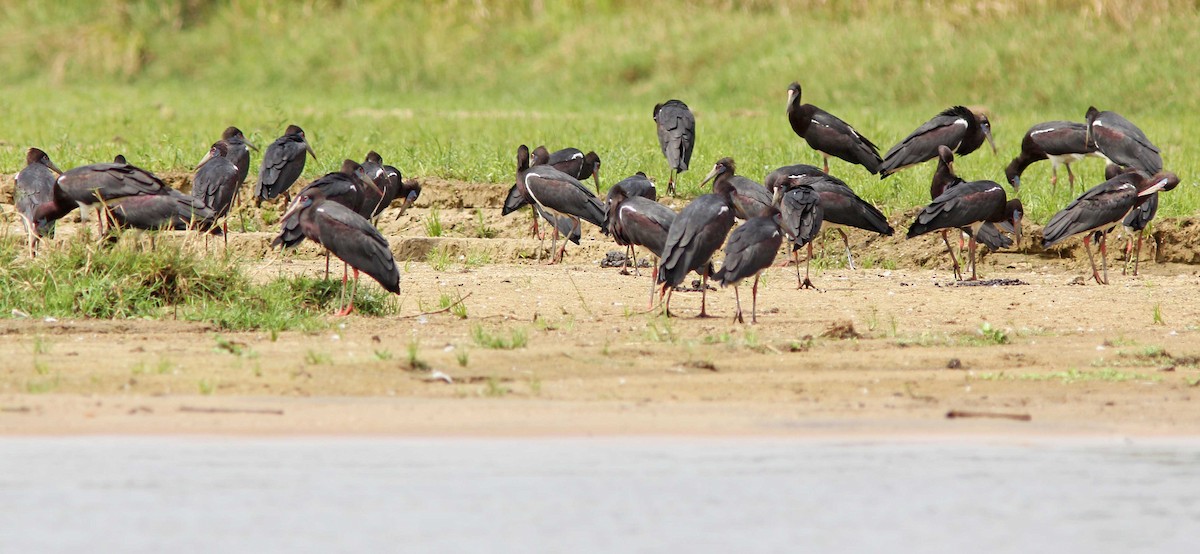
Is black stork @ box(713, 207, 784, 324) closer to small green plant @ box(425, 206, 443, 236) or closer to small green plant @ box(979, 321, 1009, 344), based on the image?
small green plant @ box(979, 321, 1009, 344)

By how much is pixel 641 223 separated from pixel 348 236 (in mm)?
1884

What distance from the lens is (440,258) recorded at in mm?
12266

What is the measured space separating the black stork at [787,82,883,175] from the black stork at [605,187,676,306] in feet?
13.1

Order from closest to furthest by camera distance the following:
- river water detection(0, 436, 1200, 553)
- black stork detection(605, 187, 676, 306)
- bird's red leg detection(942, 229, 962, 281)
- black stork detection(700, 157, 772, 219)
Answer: river water detection(0, 436, 1200, 553), black stork detection(605, 187, 676, 306), black stork detection(700, 157, 772, 219), bird's red leg detection(942, 229, 962, 281)

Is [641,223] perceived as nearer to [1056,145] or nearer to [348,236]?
[348,236]

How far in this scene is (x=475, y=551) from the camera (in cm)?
541

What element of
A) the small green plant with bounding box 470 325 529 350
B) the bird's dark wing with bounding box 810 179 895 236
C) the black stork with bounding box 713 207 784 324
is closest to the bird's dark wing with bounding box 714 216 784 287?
the black stork with bounding box 713 207 784 324

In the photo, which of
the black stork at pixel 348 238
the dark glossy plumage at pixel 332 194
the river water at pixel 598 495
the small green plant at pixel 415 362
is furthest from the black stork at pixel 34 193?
the river water at pixel 598 495

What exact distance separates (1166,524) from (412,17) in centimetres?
2466

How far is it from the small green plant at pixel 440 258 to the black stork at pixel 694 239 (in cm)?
231

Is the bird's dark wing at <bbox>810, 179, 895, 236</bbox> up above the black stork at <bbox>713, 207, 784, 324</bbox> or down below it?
above

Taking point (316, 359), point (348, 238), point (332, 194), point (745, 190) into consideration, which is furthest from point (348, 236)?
point (745, 190)

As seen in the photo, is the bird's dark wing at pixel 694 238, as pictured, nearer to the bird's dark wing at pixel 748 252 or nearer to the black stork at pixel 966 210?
the bird's dark wing at pixel 748 252

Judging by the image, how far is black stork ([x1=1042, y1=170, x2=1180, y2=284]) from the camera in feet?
38.7
